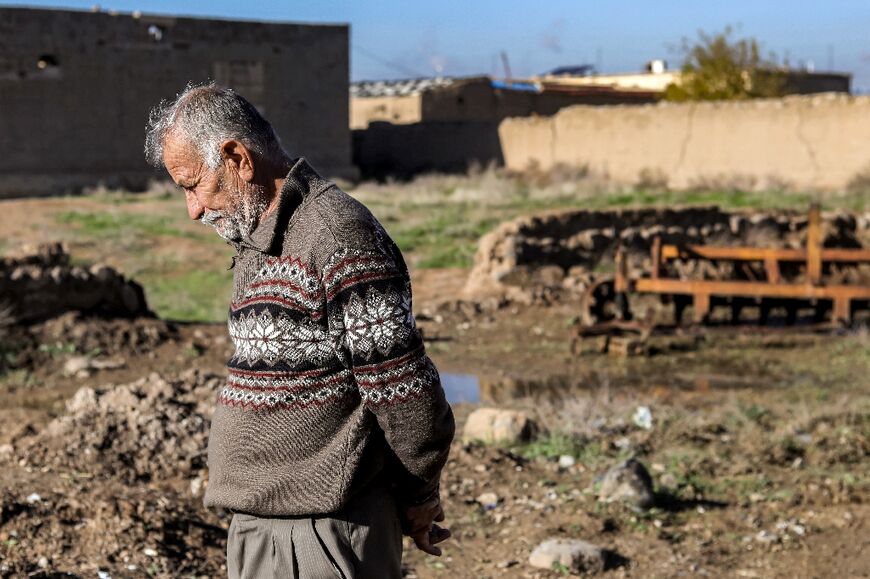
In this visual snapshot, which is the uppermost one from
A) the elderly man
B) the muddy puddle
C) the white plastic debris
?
the elderly man

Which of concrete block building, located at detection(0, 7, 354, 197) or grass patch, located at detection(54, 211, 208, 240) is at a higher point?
concrete block building, located at detection(0, 7, 354, 197)

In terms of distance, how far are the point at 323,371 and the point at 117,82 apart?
Answer: 25.0 meters

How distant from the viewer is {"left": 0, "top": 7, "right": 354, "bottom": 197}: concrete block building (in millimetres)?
24781

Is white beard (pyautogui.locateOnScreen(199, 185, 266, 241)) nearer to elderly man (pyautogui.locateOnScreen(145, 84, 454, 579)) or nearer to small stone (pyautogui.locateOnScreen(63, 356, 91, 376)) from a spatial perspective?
elderly man (pyautogui.locateOnScreen(145, 84, 454, 579))

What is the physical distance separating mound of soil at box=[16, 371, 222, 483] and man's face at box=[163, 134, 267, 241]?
3.36 m

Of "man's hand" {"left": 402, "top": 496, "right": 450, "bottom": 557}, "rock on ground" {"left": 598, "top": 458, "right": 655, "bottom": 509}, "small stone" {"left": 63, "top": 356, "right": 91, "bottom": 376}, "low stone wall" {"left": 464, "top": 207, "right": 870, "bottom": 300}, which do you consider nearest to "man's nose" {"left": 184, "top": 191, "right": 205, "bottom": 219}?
"man's hand" {"left": 402, "top": 496, "right": 450, "bottom": 557}

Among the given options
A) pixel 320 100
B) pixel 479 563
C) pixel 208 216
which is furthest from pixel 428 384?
pixel 320 100

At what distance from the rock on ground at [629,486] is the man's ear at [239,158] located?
3.51 m

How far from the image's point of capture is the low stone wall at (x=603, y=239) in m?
13.1

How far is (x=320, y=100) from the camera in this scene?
2912cm

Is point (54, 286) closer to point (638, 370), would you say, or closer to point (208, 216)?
point (638, 370)

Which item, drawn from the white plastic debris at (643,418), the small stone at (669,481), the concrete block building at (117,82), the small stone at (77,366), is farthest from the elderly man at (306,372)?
the concrete block building at (117,82)

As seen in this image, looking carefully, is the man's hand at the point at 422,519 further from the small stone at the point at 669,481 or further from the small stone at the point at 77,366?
the small stone at the point at 77,366

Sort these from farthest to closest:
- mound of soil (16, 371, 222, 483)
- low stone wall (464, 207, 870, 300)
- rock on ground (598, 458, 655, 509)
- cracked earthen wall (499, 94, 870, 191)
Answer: cracked earthen wall (499, 94, 870, 191) → low stone wall (464, 207, 870, 300) → mound of soil (16, 371, 222, 483) → rock on ground (598, 458, 655, 509)
